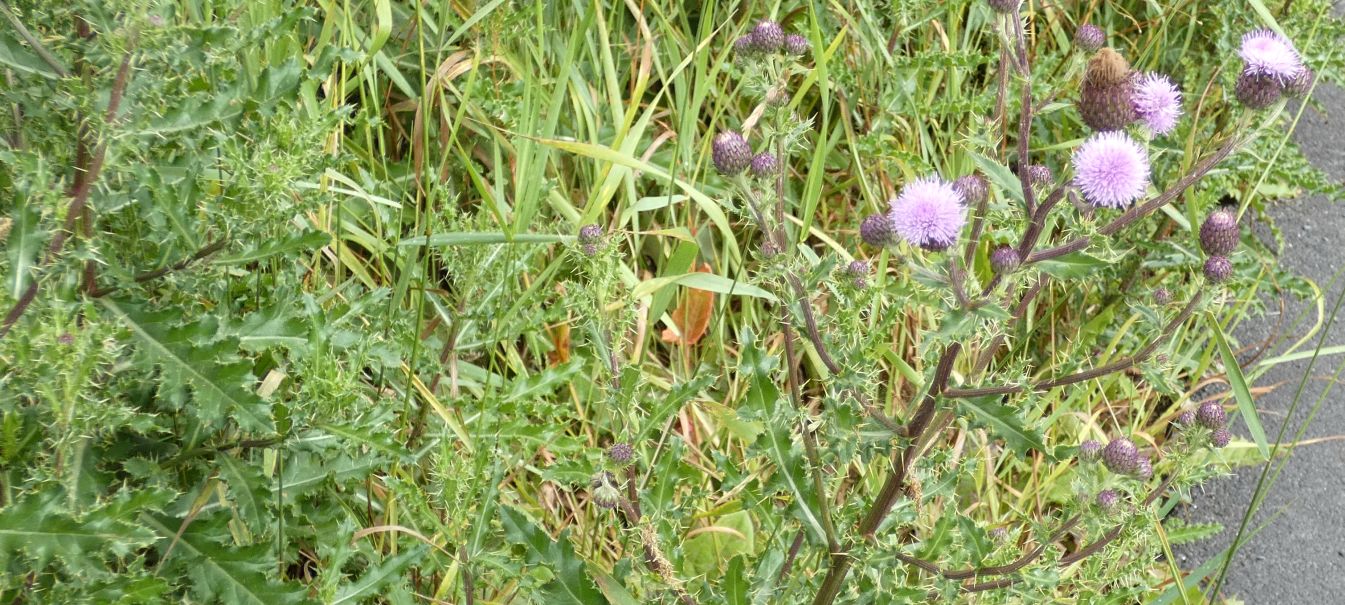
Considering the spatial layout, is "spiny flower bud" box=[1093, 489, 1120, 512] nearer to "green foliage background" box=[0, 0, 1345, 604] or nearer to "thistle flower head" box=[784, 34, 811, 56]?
"green foliage background" box=[0, 0, 1345, 604]

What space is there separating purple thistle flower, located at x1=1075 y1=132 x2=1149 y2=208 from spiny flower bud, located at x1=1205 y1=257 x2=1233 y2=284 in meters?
0.34

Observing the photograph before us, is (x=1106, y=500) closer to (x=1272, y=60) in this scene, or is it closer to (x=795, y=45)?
(x=1272, y=60)

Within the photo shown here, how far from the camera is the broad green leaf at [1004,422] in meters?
1.80

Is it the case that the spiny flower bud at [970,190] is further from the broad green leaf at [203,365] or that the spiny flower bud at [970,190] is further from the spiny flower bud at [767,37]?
the broad green leaf at [203,365]

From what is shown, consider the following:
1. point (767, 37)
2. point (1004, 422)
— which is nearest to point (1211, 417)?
point (1004, 422)

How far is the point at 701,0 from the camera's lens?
337 cm

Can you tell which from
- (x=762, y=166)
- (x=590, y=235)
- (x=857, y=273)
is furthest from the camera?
(x=590, y=235)

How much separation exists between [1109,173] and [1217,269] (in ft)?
1.39

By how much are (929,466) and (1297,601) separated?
1.53 metres

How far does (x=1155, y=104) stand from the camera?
6.09ft

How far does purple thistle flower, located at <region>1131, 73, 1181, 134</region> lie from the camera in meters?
1.83

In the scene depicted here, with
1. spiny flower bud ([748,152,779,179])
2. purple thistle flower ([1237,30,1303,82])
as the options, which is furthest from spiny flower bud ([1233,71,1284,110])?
spiny flower bud ([748,152,779,179])

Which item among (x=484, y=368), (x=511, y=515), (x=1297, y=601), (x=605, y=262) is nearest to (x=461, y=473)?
(x=511, y=515)

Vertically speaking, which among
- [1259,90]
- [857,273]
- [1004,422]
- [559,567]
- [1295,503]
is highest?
[1259,90]
